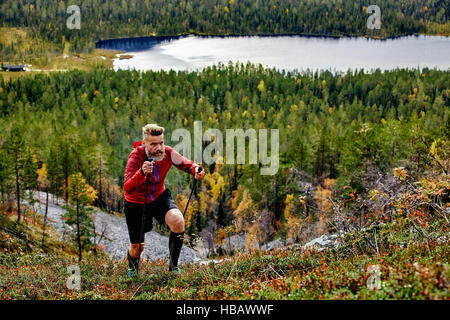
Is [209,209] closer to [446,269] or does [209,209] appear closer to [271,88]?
[446,269]

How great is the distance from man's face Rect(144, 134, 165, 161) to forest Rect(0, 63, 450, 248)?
329cm

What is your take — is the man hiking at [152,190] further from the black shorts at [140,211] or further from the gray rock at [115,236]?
the gray rock at [115,236]

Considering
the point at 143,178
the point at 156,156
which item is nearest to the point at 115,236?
the point at 156,156

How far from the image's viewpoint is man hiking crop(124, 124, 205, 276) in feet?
32.7

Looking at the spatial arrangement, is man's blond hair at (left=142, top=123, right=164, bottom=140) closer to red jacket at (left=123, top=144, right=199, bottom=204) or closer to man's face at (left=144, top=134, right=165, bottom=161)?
man's face at (left=144, top=134, right=165, bottom=161)

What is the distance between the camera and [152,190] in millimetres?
10453

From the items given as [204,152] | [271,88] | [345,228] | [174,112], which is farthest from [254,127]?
[345,228]

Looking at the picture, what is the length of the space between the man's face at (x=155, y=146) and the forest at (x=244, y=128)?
3.29 metres

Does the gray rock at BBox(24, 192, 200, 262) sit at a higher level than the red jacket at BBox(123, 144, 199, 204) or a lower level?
lower

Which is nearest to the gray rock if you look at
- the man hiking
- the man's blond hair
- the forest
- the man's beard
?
the forest

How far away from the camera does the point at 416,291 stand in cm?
665

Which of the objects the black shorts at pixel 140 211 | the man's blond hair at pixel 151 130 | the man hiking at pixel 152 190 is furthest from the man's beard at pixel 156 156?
the black shorts at pixel 140 211

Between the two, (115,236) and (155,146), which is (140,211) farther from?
(115,236)
